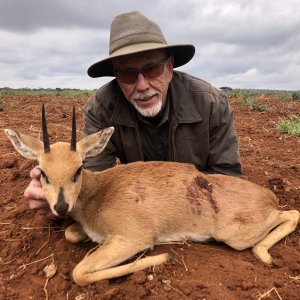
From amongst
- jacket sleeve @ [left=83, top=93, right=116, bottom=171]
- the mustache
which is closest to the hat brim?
jacket sleeve @ [left=83, top=93, right=116, bottom=171]

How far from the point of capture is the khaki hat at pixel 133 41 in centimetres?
566

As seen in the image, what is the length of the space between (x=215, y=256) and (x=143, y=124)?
250 centimetres

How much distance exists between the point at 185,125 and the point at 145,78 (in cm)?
96

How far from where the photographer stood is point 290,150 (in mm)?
10250

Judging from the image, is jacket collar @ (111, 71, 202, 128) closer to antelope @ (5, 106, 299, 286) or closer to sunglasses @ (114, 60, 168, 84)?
sunglasses @ (114, 60, 168, 84)

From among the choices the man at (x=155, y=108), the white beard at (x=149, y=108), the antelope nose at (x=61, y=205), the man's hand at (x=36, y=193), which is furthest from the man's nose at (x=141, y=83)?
the antelope nose at (x=61, y=205)

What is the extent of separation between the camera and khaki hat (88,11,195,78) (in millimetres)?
5656

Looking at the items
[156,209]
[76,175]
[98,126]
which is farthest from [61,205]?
[98,126]

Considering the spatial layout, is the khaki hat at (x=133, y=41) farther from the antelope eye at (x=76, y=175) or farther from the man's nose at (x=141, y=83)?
the antelope eye at (x=76, y=175)

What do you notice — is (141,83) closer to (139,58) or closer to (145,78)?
(145,78)

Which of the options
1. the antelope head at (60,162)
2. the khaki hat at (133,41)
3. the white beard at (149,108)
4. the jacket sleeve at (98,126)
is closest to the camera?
the antelope head at (60,162)

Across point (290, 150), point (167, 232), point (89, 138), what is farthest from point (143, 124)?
point (290, 150)

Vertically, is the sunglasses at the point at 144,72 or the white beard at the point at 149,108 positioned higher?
the sunglasses at the point at 144,72

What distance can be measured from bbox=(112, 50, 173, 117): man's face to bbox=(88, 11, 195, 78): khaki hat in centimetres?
15
